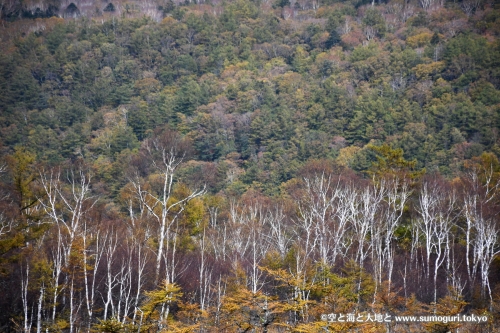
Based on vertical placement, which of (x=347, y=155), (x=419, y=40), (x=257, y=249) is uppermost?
(x=419, y=40)

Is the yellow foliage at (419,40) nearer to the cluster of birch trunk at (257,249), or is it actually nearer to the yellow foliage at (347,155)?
the yellow foliage at (347,155)

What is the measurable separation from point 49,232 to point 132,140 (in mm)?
→ 54546

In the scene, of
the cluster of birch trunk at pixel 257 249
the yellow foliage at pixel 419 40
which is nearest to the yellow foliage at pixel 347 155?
the cluster of birch trunk at pixel 257 249

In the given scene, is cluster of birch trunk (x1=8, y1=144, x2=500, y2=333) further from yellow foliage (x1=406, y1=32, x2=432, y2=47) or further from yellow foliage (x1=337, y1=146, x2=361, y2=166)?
yellow foliage (x1=406, y1=32, x2=432, y2=47)

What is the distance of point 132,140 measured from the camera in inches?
3750

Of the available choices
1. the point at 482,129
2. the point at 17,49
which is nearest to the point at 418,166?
the point at 482,129

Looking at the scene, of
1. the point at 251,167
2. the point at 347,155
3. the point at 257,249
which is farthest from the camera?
the point at 251,167

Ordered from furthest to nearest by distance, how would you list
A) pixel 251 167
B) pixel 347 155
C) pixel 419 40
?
pixel 419 40 → pixel 251 167 → pixel 347 155

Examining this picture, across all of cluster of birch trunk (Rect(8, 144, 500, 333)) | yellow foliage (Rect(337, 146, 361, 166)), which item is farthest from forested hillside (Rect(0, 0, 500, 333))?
yellow foliage (Rect(337, 146, 361, 166))

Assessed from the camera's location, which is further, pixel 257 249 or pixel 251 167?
pixel 251 167

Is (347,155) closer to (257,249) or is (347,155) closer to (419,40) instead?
(257,249)

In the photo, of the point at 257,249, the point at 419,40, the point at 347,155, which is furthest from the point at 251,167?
the point at 419,40

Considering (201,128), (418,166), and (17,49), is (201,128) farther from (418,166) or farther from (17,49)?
(17,49)

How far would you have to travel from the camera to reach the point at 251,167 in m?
81.8
